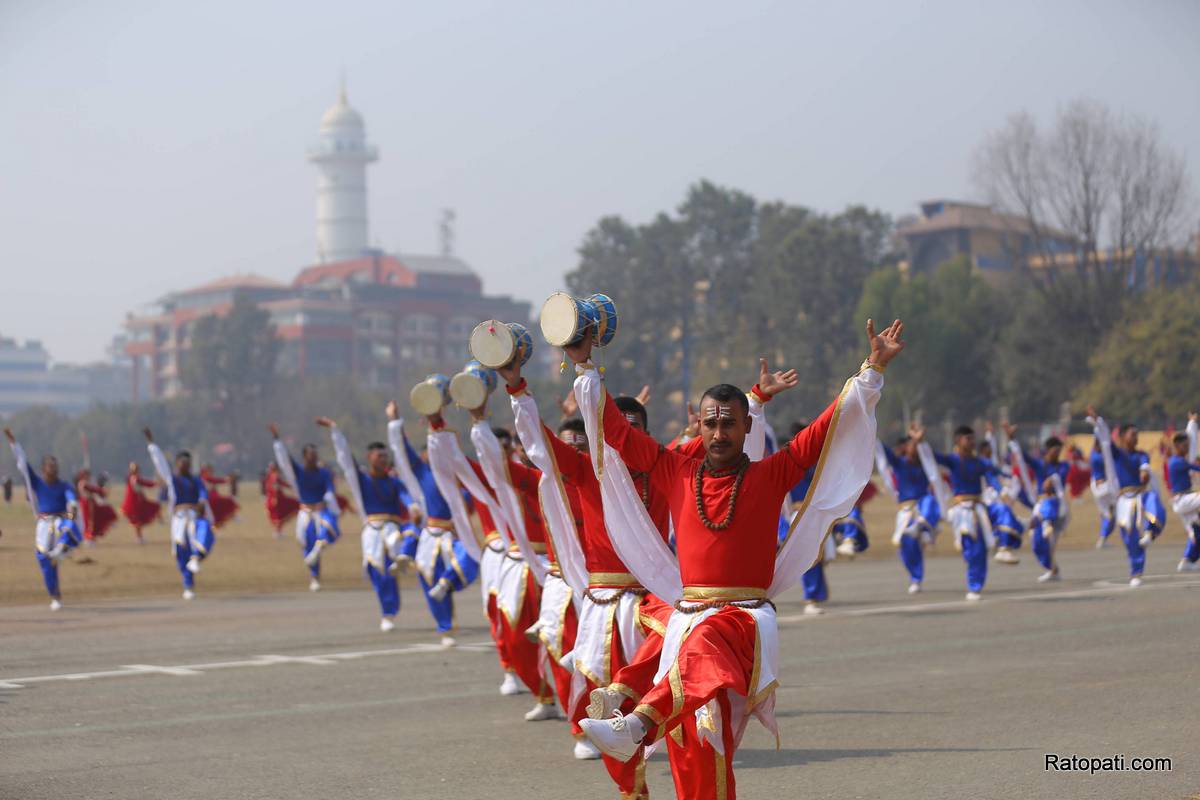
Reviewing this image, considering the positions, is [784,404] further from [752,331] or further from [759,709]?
[759,709]

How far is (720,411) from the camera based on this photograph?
6.41 metres

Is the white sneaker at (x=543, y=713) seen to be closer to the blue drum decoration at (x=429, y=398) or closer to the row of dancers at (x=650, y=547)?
the row of dancers at (x=650, y=547)

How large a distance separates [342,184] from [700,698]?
166m

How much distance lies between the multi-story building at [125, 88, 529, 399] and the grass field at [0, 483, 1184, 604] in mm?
63639

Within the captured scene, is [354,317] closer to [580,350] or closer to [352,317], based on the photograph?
[352,317]

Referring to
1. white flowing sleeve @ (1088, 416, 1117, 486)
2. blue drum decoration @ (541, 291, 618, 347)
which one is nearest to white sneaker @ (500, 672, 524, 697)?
blue drum decoration @ (541, 291, 618, 347)

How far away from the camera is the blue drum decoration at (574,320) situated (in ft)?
21.3

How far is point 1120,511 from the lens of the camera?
763 inches

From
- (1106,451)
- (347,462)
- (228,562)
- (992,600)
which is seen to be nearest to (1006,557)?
(992,600)

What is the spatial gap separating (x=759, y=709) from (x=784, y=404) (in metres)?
60.0

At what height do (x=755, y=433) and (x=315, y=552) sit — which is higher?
(x=755, y=433)

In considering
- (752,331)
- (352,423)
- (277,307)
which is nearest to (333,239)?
(277,307)

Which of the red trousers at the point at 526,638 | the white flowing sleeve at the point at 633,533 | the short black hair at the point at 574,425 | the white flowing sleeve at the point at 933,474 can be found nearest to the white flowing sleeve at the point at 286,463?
the white flowing sleeve at the point at 933,474

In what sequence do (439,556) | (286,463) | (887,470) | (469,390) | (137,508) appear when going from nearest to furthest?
(469,390) < (439,556) < (887,470) < (286,463) < (137,508)
